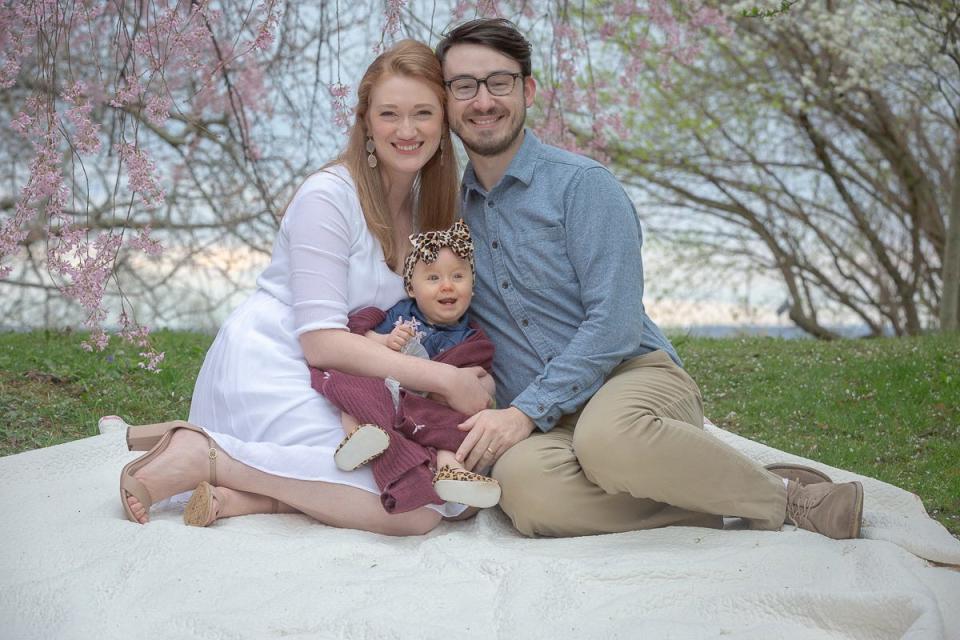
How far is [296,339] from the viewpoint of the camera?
9.16 ft

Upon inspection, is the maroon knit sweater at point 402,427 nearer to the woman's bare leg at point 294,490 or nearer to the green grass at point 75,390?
the woman's bare leg at point 294,490

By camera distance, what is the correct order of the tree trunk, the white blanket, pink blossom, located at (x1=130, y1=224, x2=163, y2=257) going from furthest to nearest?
1. the tree trunk
2. pink blossom, located at (x1=130, y1=224, x2=163, y2=257)
3. the white blanket

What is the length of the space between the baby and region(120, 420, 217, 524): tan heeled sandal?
0.33 metres

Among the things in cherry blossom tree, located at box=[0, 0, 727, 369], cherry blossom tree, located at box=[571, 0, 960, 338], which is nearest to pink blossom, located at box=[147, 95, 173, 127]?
cherry blossom tree, located at box=[0, 0, 727, 369]

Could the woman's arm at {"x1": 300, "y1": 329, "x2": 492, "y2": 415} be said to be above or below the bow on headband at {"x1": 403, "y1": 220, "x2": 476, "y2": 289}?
below

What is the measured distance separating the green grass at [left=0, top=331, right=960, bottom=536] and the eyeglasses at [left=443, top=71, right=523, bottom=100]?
2.02 meters

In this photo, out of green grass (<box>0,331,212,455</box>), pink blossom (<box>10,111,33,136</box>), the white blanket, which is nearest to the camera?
the white blanket

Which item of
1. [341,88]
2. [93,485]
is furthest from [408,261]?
[93,485]

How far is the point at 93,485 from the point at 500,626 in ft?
4.92

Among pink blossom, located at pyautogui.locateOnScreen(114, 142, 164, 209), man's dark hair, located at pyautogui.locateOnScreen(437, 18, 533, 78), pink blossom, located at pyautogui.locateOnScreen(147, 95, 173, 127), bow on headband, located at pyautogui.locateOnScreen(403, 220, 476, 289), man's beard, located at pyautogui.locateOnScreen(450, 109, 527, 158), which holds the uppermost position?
man's dark hair, located at pyautogui.locateOnScreen(437, 18, 533, 78)

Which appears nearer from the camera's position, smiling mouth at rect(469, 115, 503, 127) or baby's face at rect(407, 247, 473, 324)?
baby's face at rect(407, 247, 473, 324)

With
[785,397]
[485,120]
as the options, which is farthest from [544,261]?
[785,397]

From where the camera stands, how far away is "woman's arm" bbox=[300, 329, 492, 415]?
2.61 metres

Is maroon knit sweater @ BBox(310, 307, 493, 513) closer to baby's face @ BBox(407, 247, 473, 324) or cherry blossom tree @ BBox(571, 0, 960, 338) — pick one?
baby's face @ BBox(407, 247, 473, 324)
